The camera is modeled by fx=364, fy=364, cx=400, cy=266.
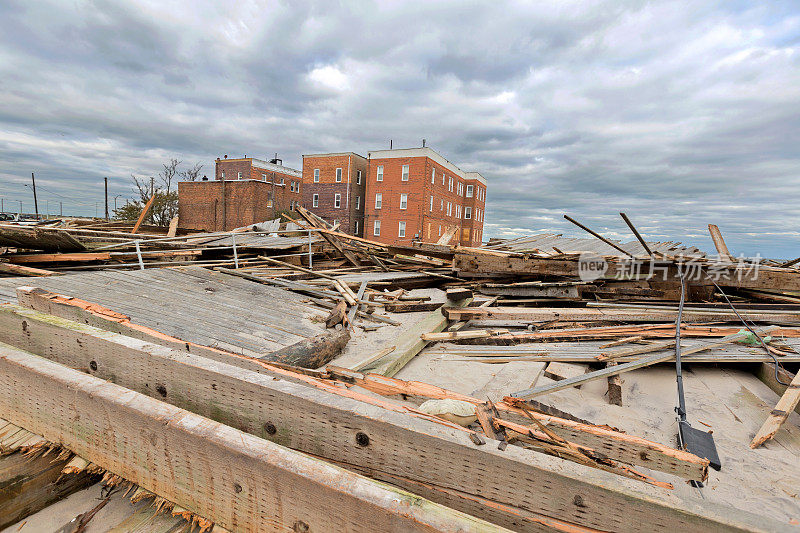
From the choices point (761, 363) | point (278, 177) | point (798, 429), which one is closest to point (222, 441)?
point (798, 429)

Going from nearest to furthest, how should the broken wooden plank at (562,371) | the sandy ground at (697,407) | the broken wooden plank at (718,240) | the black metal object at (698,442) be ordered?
the sandy ground at (697,407) → the black metal object at (698,442) → the broken wooden plank at (562,371) → the broken wooden plank at (718,240)

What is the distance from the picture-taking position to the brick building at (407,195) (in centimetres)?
3962

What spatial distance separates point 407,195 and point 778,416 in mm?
37723

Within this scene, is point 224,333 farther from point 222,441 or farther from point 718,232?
point 718,232

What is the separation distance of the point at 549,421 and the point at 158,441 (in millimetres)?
1927

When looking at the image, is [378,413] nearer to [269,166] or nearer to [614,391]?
[614,391]

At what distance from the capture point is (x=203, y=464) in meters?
Result: 1.26

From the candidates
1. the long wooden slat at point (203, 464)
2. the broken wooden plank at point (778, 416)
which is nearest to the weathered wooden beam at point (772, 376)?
the broken wooden plank at point (778, 416)

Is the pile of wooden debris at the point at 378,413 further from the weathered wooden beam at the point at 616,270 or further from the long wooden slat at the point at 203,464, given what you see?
the weathered wooden beam at the point at 616,270

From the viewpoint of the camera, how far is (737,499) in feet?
10.1

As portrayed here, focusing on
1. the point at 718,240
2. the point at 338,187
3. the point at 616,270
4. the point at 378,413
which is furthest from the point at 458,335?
the point at 338,187

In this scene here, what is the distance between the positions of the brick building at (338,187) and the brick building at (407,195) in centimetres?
212

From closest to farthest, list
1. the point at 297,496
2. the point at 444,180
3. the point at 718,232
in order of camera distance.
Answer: the point at 297,496 < the point at 718,232 < the point at 444,180

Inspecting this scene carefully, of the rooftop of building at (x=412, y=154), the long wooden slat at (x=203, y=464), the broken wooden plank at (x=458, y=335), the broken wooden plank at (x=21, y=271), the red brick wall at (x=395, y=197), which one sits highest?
the rooftop of building at (x=412, y=154)
